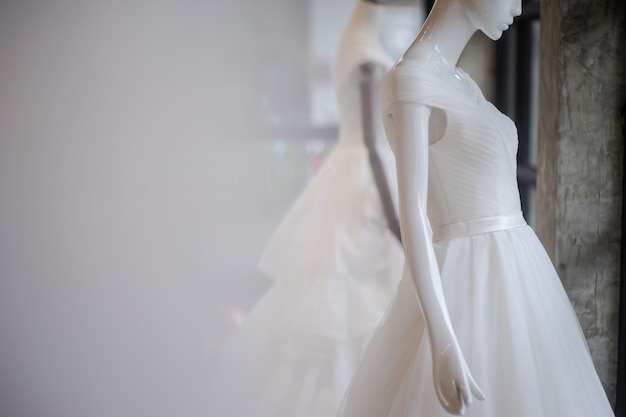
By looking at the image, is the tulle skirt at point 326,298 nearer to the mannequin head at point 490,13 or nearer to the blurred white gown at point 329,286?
the blurred white gown at point 329,286

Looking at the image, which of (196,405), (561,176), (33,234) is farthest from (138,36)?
(561,176)

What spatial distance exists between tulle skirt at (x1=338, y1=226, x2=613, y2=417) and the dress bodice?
5cm

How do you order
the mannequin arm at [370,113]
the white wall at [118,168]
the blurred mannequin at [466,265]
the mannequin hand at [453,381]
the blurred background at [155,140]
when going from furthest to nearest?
1. the blurred background at [155,140]
2. the white wall at [118,168]
3. the mannequin arm at [370,113]
4. the blurred mannequin at [466,265]
5. the mannequin hand at [453,381]

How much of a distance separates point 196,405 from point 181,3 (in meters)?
2.87

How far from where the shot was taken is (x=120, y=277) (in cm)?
417

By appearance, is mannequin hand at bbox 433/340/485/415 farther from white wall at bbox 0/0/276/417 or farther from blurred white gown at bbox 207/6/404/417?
white wall at bbox 0/0/276/417

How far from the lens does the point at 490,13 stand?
3.92ft

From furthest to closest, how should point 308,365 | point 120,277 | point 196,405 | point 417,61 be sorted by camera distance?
point 120,277, point 196,405, point 308,365, point 417,61

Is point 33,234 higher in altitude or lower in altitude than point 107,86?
lower

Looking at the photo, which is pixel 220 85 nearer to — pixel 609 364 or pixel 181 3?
pixel 181 3

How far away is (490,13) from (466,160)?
0.75ft

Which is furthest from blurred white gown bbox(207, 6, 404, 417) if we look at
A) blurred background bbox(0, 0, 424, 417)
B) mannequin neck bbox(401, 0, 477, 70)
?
blurred background bbox(0, 0, 424, 417)

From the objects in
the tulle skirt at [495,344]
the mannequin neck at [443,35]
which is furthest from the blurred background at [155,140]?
the mannequin neck at [443,35]

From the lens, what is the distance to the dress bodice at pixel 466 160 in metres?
1.19
